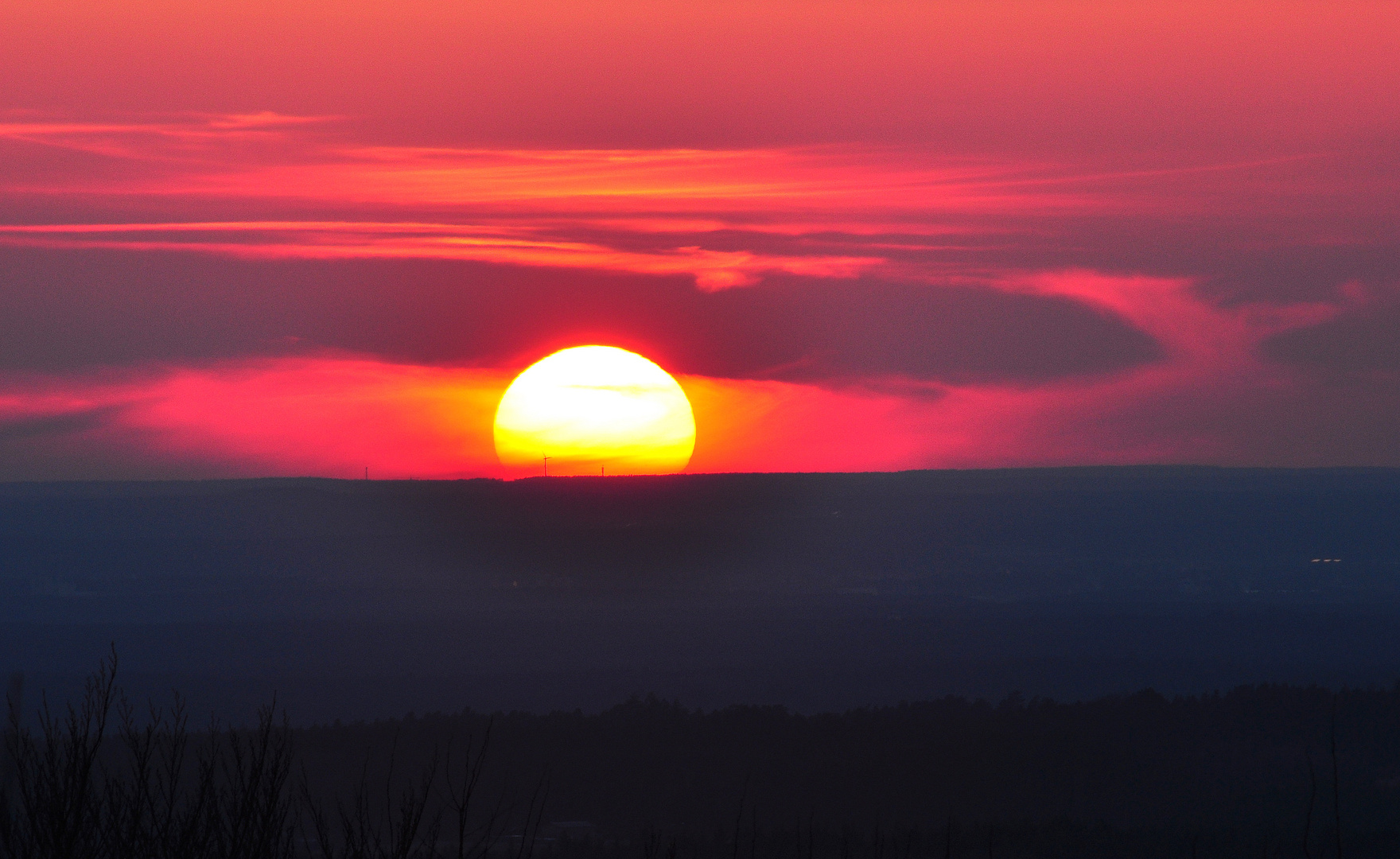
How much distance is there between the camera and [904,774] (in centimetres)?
12975

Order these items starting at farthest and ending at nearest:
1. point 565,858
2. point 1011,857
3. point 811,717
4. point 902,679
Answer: point 902,679 < point 811,717 < point 1011,857 < point 565,858

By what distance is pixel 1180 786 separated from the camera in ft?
399

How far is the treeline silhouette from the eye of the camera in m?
94.2

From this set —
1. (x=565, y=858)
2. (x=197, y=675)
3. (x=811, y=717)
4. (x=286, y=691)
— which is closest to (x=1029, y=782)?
(x=811, y=717)

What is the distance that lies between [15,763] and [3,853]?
2.60ft

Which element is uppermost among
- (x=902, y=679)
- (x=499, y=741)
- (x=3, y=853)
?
(x=902, y=679)

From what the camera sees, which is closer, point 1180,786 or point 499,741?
point 1180,786

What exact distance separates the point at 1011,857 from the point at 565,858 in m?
24.9

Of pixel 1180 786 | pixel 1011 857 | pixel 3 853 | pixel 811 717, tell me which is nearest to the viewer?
pixel 3 853

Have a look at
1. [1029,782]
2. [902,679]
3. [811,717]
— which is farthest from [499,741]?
[902,679]

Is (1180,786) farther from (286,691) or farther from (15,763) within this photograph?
(15,763)

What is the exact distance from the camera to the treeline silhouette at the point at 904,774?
94.2m

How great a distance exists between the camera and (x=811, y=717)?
15475cm

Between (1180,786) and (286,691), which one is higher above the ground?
(286,691)
